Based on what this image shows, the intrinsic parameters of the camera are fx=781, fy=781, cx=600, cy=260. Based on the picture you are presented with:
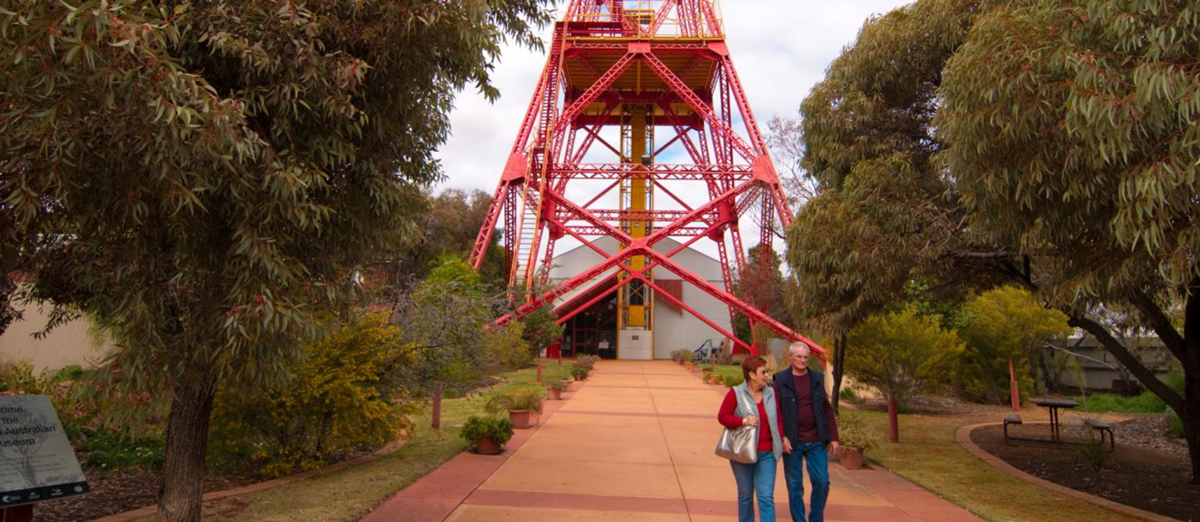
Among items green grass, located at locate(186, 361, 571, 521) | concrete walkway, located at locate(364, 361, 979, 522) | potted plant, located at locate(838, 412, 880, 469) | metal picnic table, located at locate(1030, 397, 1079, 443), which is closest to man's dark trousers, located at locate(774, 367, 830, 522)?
concrete walkway, located at locate(364, 361, 979, 522)

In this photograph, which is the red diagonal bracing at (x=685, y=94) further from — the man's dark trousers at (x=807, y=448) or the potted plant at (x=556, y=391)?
the man's dark trousers at (x=807, y=448)

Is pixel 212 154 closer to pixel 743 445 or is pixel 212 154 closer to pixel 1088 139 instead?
pixel 743 445

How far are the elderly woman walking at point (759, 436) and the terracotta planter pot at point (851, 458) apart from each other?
14.7 feet

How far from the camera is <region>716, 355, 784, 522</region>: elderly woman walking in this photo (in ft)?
17.8

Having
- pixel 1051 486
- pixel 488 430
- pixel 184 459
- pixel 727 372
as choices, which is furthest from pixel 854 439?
pixel 727 372

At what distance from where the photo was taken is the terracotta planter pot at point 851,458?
9.63 metres

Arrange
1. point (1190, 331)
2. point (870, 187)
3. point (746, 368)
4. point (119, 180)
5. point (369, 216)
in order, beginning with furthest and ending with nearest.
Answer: point (870, 187) → point (1190, 331) → point (746, 368) → point (369, 216) → point (119, 180)

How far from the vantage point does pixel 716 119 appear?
95.3 feet

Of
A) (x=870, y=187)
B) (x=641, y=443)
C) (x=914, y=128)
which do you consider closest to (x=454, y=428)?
(x=641, y=443)

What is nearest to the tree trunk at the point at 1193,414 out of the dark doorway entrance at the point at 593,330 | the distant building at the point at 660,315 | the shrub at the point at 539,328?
the shrub at the point at 539,328

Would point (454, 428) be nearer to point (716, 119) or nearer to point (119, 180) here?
point (119, 180)

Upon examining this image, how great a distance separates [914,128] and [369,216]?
870 cm

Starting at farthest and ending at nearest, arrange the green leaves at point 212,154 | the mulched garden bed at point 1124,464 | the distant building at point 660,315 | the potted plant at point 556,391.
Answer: the distant building at point 660,315, the potted plant at point 556,391, the mulched garden bed at point 1124,464, the green leaves at point 212,154

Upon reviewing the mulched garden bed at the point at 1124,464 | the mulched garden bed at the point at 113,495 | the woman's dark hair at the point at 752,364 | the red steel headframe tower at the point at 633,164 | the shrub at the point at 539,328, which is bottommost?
the mulched garden bed at the point at 1124,464
